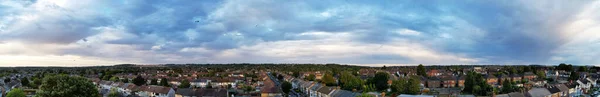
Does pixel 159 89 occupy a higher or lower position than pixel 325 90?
lower

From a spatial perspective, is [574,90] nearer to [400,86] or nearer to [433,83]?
[433,83]

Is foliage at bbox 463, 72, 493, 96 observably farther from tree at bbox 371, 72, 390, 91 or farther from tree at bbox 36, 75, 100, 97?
tree at bbox 36, 75, 100, 97

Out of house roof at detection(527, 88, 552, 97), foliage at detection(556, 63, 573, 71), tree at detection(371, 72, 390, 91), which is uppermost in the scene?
foliage at detection(556, 63, 573, 71)

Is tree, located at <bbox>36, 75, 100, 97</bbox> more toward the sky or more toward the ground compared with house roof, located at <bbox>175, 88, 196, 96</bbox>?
more toward the sky

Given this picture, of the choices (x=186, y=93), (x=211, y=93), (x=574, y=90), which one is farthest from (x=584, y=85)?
(x=186, y=93)

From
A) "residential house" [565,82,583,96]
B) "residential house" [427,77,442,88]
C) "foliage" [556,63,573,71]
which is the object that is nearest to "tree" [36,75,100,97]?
"residential house" [427,77,442,88]

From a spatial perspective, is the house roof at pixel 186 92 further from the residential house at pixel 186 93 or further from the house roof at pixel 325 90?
the house roof at pixel 325 90

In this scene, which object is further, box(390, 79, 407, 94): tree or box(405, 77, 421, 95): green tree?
box(390, 79, 407, 94): tree

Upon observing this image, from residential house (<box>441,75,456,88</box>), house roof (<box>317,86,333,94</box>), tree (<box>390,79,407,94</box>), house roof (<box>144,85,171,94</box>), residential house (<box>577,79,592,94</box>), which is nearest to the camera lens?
house roof (<box>317,86,333,94</box>)

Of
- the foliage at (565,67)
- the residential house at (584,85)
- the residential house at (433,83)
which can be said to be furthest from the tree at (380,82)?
the foliage at (565,67)

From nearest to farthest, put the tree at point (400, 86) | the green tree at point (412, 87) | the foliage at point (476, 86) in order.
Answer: the green tree at point (412, 87) → the foliage at point (476, 86) → the tree at point (400, 86)
